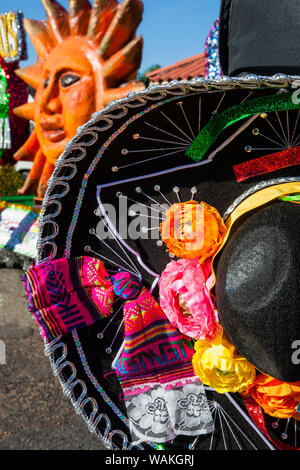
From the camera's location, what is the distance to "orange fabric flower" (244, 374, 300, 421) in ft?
2.77

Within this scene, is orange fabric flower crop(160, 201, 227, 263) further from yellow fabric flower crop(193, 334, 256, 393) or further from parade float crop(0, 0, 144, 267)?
parade float crop(0, 0, 144, 267)

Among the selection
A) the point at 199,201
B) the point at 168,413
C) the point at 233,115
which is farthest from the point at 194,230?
the point at 168,413

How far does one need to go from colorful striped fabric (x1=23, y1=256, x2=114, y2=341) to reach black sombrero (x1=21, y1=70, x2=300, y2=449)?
2 cm

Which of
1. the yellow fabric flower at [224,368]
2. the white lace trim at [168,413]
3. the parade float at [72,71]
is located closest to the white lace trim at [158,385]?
the white lace trim at [168,413]

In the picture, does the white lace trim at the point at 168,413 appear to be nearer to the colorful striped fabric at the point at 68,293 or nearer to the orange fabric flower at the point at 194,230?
the colorful striped fabric at the point at 68,293

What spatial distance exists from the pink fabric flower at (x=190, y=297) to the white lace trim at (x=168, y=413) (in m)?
0.20

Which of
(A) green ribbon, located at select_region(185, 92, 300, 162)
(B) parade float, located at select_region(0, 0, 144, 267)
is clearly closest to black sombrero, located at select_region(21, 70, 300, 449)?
(A) green ribbon, located at select_region(185, 92, 300, 162)

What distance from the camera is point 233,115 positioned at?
2.66 ft

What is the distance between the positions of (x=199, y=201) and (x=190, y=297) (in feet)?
0.68

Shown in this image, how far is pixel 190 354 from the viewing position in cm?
99

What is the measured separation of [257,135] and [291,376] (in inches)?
18.3

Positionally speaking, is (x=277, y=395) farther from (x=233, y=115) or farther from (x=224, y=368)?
(x=233, y=115)

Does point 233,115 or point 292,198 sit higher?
point 233,115

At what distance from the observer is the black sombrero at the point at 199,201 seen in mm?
739
